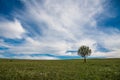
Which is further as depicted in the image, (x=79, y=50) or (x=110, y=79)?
(x=79, y=50)

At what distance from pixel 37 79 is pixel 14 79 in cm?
→ 260

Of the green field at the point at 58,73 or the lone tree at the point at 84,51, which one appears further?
the lone tree at the point at 84,51

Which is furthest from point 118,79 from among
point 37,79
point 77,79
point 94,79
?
point 37,79

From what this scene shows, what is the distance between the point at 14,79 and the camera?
17.4 metres

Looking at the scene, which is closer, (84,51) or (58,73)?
(58,73)

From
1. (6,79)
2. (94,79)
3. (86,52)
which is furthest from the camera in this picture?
(86,52)

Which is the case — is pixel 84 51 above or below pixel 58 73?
above

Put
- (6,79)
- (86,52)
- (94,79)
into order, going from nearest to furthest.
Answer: (6,79) < (94,79) < (86,52)

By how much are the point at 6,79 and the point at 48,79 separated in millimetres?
4762

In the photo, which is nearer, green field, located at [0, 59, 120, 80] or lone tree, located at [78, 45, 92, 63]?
green field, located at [0, 59, 120, 80]

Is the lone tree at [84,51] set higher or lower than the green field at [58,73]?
higher

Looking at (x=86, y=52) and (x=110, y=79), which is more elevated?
(x=86, y=52)

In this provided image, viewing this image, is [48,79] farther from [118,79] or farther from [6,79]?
[118,79]

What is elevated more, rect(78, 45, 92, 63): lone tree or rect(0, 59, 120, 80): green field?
rect(78, 45, 92, 63): lone tree
